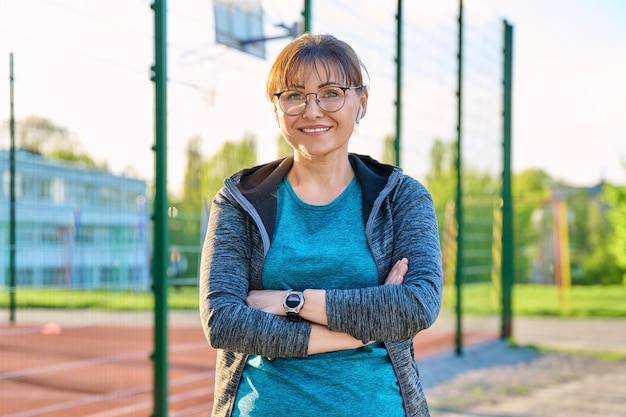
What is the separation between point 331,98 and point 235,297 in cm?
50

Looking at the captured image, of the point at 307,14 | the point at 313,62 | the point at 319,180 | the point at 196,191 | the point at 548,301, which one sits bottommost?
the point at 548,301

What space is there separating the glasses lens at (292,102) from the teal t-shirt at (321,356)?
189mm

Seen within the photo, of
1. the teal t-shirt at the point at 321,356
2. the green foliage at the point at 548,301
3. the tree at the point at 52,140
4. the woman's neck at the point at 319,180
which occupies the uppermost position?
the tree at the point at 52,140

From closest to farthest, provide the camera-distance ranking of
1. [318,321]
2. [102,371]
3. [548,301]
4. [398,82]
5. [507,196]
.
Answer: [318,321]
[398,82]
[102,371]
[507,196]
[548,301]

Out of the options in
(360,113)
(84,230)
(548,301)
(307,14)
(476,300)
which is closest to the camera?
(360,113)

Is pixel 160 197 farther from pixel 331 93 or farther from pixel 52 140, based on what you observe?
pixel 331 93

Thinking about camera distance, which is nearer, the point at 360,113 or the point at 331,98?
the point at 331,98

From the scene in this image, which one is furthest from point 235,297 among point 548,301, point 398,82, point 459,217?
point 548,301

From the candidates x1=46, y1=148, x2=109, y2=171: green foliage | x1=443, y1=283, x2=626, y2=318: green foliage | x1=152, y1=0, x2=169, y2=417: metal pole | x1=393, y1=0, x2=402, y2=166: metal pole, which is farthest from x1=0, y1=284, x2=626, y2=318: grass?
x1=393, y1=0, x2=402, y2=166: metal pole

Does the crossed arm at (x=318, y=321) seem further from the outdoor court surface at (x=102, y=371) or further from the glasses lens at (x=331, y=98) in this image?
the outdoor court surface at (x=102, y=371)

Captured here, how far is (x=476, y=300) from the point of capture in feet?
27.0

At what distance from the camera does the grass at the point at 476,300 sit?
414 cm

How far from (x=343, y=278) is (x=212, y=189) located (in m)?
2.71

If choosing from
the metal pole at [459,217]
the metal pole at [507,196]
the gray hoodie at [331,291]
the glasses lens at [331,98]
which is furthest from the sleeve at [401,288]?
the metal pole at [507,196]
